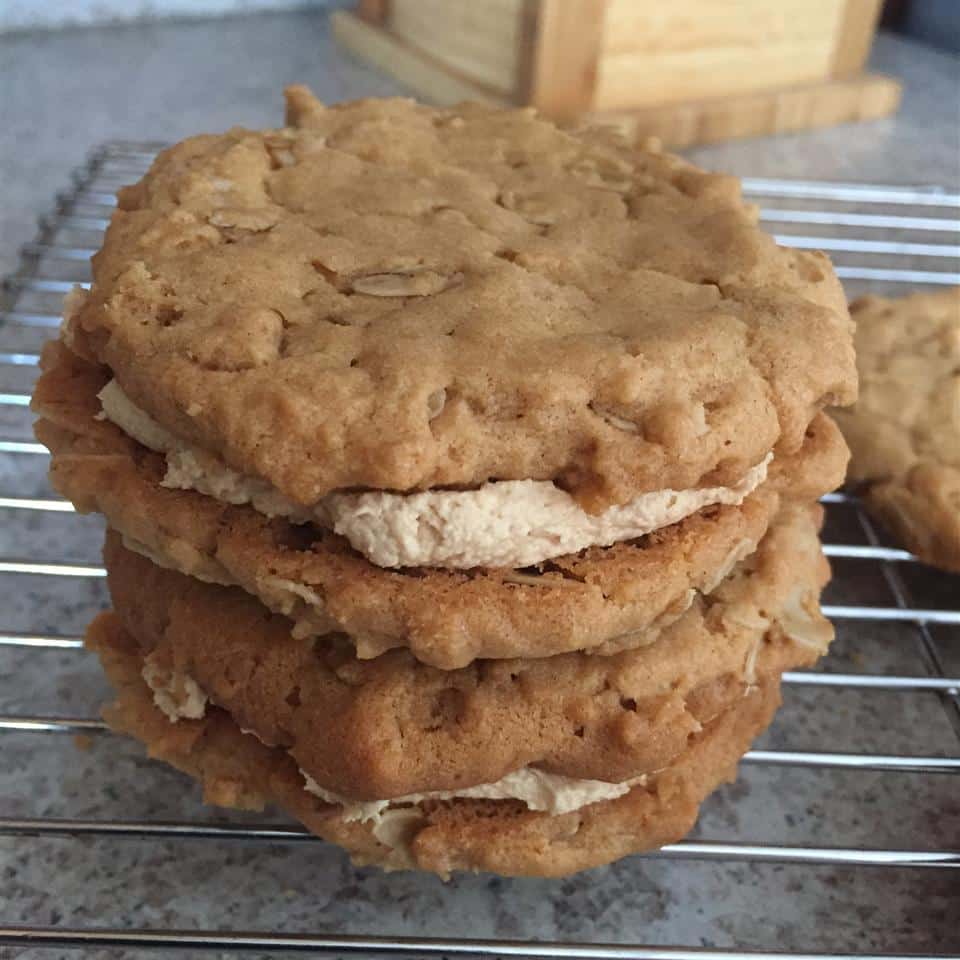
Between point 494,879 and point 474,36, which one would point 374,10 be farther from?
point 494,879

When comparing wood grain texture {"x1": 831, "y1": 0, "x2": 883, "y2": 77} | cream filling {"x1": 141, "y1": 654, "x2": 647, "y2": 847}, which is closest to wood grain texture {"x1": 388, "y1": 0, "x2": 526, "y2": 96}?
wood grain texture {"x1": 831, "y1": 0, "x2": 883, "y2": 77}

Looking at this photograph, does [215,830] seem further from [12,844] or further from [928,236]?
[928,236]

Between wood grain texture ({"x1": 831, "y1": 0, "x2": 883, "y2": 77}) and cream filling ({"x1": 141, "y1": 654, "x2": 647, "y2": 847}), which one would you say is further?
wood grain texture ({"x1": 831, "y1": 0, "x2": 883, "y2": 77})

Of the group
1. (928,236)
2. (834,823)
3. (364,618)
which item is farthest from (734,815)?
(928,236)

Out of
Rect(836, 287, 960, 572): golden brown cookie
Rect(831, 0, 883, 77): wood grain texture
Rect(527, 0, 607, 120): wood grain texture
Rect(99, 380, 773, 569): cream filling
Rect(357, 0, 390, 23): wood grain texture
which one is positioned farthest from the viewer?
Rect(357, 0, 390, 23): wood grain texture

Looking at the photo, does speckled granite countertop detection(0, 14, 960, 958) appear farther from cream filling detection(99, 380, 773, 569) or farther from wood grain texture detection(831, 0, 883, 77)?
wood grain texture detection(831, 0, 883, 77)

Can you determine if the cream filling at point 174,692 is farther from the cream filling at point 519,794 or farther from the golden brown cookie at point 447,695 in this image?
the cream filling at point 519,794
